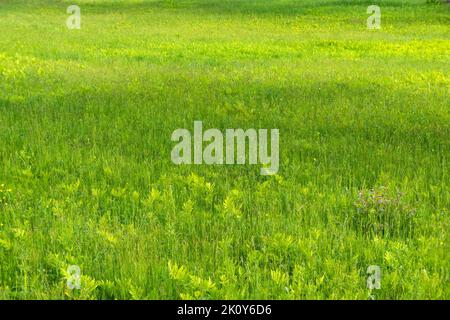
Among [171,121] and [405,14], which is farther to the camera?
[405,14]

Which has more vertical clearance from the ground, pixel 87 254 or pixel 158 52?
pixel 158 52

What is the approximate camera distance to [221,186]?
20.7 feet

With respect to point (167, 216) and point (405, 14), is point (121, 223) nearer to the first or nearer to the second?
point (167, 216)

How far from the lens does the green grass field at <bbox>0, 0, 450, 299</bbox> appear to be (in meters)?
4.33

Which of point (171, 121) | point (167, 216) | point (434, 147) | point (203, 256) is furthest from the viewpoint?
point (171, 121)

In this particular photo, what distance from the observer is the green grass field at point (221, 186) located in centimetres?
433

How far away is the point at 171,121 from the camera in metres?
9.20

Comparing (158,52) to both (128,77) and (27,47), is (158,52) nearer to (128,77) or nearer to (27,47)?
(27,47)

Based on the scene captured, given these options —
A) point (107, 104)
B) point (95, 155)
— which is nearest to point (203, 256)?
point (95, 155)

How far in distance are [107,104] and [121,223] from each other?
5.58m

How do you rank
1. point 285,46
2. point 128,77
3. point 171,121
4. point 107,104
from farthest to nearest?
point 285,46
point 128,77
point 107,104
point 171,121
